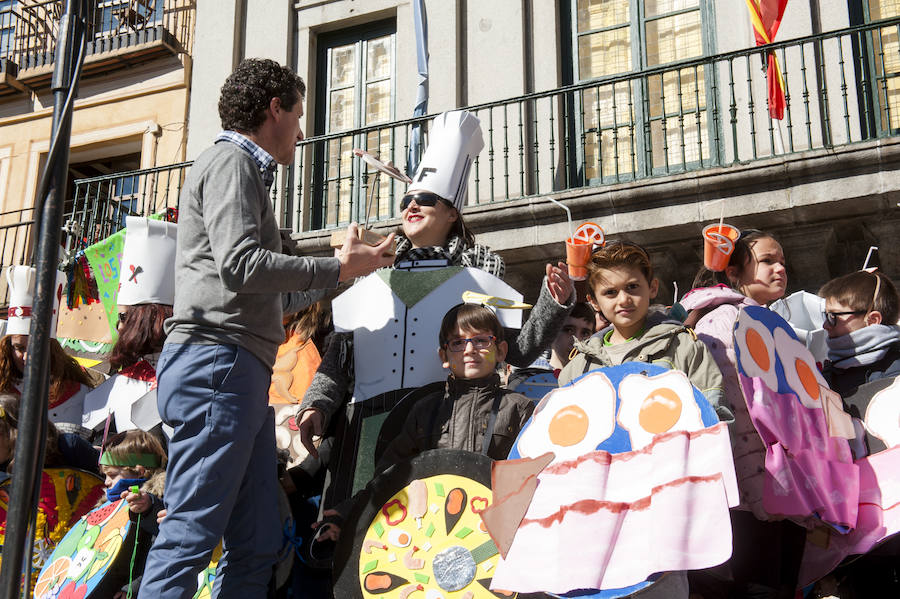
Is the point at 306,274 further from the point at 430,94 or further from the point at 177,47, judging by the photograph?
the point at 177,47

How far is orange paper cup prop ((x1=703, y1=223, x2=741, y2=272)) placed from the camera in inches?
152

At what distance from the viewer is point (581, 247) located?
12.1ft

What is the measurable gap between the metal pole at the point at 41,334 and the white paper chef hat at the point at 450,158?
2.03 metres

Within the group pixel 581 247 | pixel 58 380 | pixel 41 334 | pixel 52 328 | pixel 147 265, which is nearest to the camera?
pixel 41 334

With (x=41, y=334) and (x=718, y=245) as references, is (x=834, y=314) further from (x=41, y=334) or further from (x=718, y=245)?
(x=41, y=334)

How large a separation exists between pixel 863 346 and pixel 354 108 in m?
8.66

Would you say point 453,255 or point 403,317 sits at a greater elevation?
point 453,255

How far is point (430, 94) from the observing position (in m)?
10.8

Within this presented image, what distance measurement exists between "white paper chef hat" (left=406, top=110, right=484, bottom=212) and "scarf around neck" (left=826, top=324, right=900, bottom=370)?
166 cm

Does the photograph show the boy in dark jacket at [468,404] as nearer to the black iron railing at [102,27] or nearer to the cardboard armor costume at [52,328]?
the cardboard armor costume at [52,328]

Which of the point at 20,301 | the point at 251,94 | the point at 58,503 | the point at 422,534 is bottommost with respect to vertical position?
the point at 422,534

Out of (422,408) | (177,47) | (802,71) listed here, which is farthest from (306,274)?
(177,47)

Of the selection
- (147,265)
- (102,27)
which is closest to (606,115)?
(147,265)

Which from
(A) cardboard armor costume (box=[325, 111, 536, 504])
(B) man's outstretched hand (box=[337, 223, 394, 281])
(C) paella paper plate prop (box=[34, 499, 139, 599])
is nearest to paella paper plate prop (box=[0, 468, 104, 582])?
(C) paella paper plate prop (box=[34, 499, 139, 599])
